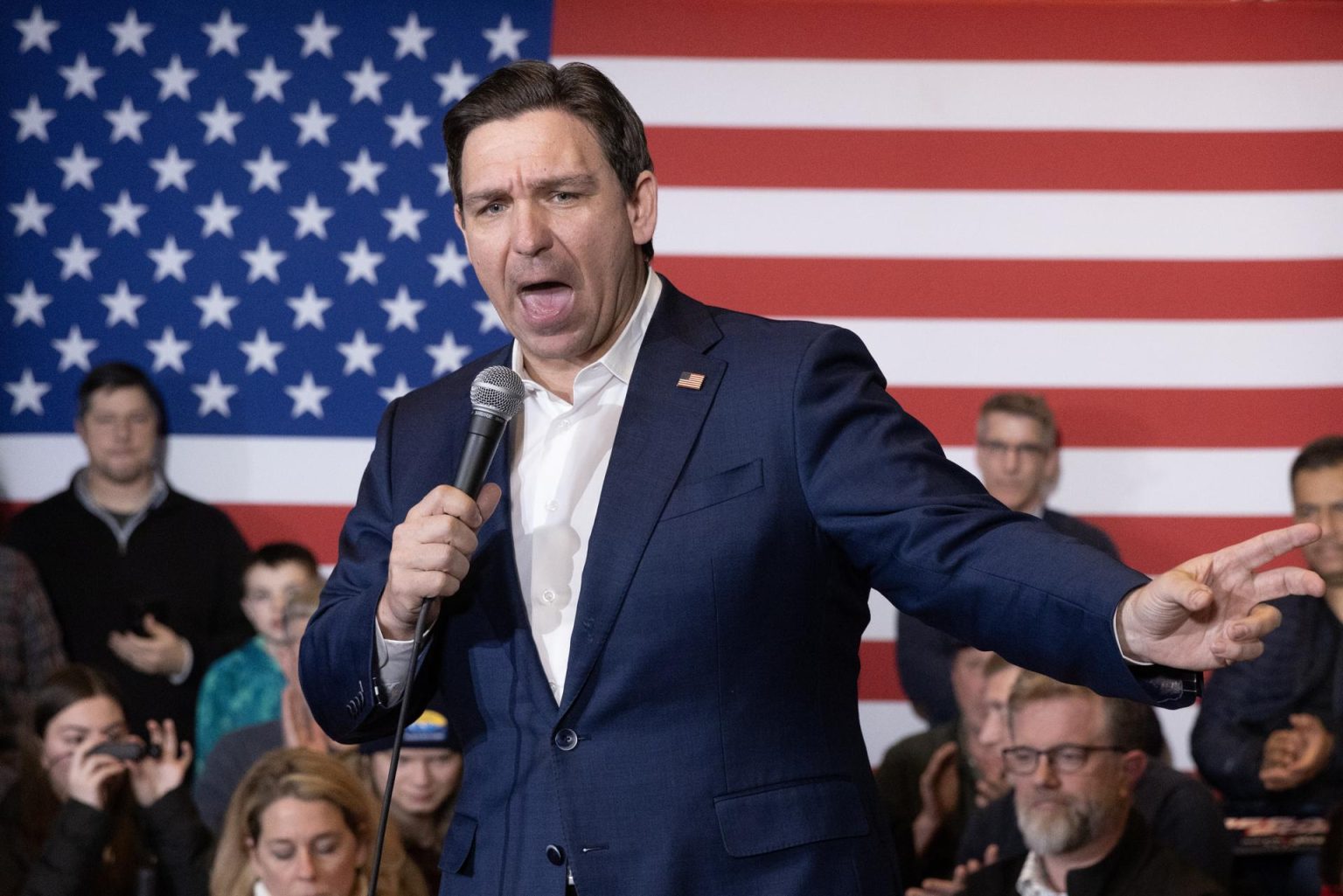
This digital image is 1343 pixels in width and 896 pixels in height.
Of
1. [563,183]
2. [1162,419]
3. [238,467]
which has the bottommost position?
[563,183]

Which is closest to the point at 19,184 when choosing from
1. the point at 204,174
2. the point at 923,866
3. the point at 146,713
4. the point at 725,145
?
the point at 204,174

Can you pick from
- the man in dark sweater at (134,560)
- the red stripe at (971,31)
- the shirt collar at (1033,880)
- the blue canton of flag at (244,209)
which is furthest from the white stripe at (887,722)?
the red stripe at (971,31)

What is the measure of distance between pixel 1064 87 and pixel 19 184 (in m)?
3.82

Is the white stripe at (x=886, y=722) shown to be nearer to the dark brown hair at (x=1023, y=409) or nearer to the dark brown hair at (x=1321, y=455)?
the dark brown hair at (x=1023, y=409)

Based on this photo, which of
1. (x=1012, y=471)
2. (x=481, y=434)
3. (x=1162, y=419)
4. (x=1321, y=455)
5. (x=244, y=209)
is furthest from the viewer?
(x=244, y=209)

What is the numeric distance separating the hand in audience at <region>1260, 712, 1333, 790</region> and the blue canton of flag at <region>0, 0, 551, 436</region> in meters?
2.99

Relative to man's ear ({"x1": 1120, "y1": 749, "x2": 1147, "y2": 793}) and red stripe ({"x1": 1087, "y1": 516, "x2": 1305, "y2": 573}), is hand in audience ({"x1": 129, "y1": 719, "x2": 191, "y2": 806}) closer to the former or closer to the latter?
man's ear ({"x1": 1120, "y1": 749, "x2": 1147, "y2": 793})

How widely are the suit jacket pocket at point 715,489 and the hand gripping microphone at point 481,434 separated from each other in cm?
20

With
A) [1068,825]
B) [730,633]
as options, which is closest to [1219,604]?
[730,633]

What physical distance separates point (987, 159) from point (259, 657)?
307 centimetres

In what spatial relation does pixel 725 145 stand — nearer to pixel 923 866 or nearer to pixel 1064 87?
pixel 1064 87

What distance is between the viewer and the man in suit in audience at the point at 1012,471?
5039mm

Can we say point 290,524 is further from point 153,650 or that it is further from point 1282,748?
point 1282,748

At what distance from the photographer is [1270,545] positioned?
4.63 ft
